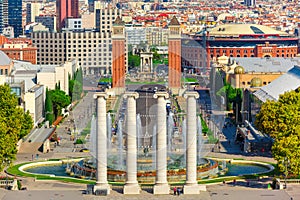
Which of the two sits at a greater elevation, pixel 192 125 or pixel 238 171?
pixel 192 125

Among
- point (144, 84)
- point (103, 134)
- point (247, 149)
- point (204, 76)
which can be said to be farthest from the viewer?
point (204, 76)

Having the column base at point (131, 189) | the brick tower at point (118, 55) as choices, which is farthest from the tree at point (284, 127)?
the brick tower at point (118, 55)

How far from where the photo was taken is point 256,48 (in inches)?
5925

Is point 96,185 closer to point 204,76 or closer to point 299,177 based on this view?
point 299,177

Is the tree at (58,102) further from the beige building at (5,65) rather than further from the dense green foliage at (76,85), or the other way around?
the beige building at (5,65)

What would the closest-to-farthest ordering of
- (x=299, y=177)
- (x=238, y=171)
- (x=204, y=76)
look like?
1. (x=299, y=177)
2. (x=238, y=171)
3. (x=204, y=76)

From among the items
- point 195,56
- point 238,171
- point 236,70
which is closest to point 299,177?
point 238,171

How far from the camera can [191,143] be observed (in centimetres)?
5056

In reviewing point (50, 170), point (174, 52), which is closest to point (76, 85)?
point (174, 52)

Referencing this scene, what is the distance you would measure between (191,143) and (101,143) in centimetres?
375

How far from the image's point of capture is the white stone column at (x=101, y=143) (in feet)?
166

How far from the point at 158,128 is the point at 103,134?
2.30 meters

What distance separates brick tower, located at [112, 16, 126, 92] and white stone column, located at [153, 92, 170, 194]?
34.8 metres

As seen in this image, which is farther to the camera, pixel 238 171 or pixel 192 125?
pixel 238 171
